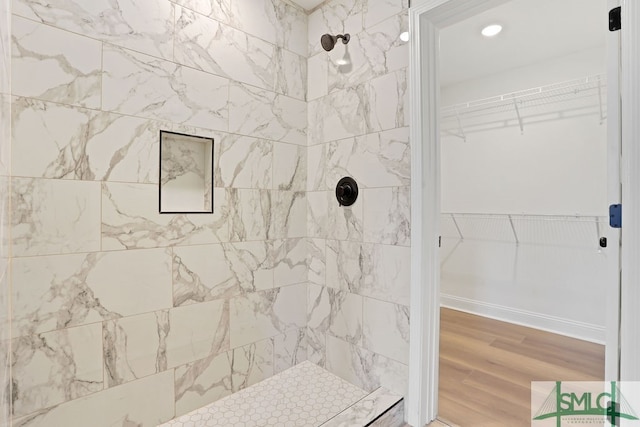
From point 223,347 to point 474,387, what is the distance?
63.0 inches

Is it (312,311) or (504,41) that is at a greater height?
(504,41)

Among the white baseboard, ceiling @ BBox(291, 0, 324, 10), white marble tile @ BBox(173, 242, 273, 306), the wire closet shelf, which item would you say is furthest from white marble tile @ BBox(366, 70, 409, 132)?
the white baseboard

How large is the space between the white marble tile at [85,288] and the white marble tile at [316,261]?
933 millimetres

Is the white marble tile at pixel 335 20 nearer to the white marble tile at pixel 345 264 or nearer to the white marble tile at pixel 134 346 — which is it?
the white marble tile at pixel 345 264

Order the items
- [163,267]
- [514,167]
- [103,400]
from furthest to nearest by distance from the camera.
Answer: [514,167] < [163,267] < [103,400]

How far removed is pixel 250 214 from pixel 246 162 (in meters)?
0.32

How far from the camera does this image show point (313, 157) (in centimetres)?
213

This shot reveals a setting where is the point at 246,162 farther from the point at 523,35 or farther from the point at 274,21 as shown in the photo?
the point at 523,35

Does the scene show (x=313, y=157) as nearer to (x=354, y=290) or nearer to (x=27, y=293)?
(x=354, y=290)

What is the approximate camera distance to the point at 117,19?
1387mm

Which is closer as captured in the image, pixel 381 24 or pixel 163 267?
pixel 163 267

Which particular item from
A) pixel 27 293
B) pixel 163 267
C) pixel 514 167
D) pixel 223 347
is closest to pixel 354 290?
pixel 223 347

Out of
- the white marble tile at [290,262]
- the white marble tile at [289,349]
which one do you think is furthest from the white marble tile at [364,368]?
the white marble tile at [290,262]

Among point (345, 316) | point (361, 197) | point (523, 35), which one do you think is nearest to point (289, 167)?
point (361, 197)
